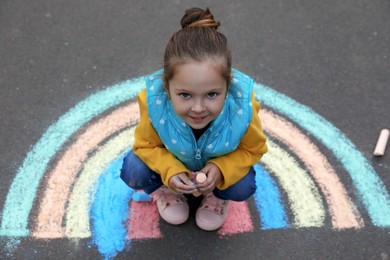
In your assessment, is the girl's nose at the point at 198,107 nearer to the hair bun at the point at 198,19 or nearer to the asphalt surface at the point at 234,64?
the hair bun at the point at 198,19

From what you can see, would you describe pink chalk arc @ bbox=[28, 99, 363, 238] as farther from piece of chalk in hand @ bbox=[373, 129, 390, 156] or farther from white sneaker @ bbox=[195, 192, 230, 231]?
white sneaker @ bbox=[195, 192, 230, 231]

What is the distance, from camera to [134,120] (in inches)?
105

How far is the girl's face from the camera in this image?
63.7 inches

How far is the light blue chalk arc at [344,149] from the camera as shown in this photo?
2.37m

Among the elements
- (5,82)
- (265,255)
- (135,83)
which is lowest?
(265,255)

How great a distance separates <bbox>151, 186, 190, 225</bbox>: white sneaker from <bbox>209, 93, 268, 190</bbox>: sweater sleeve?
1.07 ft

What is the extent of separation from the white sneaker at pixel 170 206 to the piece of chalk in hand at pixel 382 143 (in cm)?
107

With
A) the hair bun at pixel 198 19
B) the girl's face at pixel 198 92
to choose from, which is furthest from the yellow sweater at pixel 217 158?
the hair bun at pixel 198 19

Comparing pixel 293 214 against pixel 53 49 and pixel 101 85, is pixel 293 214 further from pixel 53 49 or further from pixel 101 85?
pixel 53 49

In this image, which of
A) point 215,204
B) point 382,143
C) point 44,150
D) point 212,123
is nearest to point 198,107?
point 212,123

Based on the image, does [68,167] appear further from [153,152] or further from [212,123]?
[212,123]

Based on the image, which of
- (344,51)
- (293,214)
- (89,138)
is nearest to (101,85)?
(89,138)

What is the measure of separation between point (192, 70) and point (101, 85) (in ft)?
4.44

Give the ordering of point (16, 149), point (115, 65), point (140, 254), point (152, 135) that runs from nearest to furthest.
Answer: point (152, 135), point (140, 254), point (16, 149), point (115, 65)
